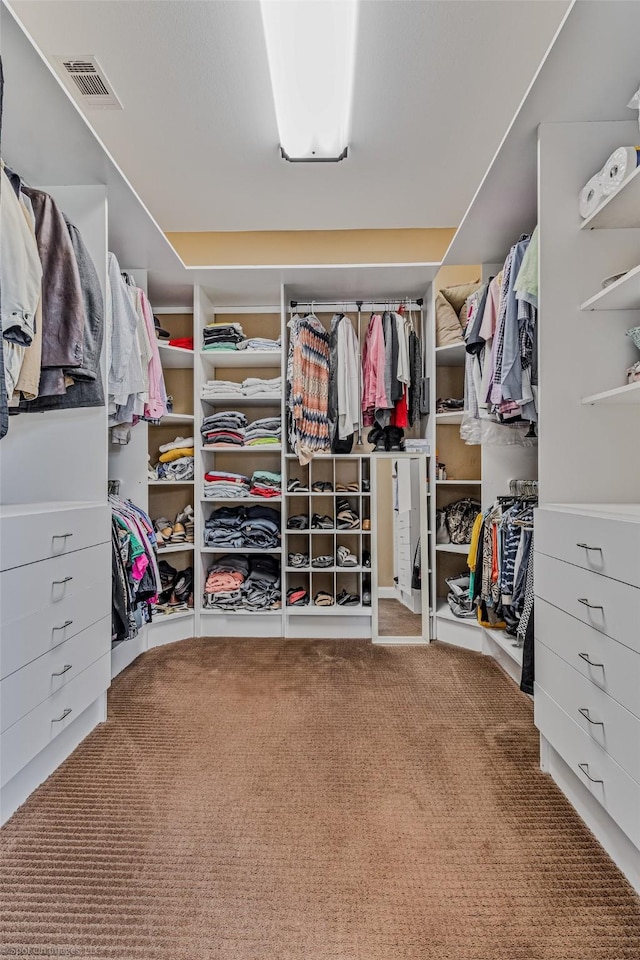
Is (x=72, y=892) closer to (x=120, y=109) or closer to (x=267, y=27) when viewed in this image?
(x=267, y=27)

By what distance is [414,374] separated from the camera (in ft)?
10.1

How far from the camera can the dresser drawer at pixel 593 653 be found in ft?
3.64

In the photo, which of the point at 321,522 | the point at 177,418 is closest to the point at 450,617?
the point at 321,522

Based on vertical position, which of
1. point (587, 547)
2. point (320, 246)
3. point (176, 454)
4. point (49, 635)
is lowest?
point (49, 635)

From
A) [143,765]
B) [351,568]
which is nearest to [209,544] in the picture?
A: [351,568]

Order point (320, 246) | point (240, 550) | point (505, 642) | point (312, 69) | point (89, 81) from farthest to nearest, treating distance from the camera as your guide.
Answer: point (320, 246) < point (240, 550) < point (505, 642) < point (89, 81) < point (312, 69)

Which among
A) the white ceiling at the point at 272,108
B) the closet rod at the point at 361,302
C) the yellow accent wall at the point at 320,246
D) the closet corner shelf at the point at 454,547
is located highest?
the white ceiling at the point at 272,108

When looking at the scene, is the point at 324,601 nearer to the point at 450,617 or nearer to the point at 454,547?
the point at 450,617

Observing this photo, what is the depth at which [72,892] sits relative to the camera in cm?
113

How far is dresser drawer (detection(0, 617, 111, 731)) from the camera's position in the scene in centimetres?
134

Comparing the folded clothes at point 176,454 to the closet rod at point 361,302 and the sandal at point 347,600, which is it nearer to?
the closet rod at point 361,302

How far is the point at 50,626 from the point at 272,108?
99.2 inches

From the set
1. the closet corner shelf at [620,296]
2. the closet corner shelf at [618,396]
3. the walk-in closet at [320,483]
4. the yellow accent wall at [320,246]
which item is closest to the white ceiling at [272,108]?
the walk-in closet at [320,483]

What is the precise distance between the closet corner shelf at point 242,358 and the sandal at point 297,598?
4.88 feet
